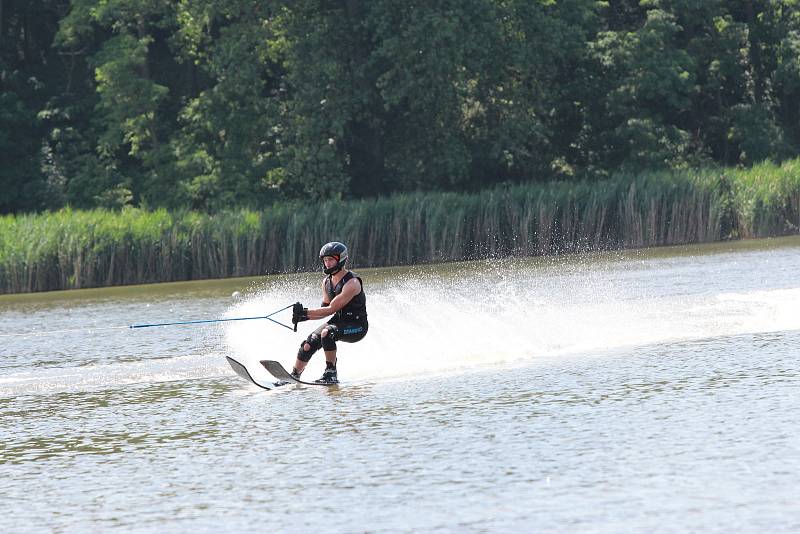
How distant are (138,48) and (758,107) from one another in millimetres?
19879

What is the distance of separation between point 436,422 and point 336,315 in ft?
9.55

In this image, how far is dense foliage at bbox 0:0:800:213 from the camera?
139ft

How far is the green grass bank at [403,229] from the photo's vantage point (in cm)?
3075

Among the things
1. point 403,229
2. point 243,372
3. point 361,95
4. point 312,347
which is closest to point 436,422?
point 312,347

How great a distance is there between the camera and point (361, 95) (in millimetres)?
42312

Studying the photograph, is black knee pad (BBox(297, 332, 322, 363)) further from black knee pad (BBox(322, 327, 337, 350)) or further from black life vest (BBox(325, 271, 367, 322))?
black life vest (BBox(325, 271, 367, 322))

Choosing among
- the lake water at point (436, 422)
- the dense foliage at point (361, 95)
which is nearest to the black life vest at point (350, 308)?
the lake water at point (436, 422)

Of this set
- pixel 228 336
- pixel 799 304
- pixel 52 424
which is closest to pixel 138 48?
pixel 228 336

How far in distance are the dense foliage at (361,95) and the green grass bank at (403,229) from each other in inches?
311

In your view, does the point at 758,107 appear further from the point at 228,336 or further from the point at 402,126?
the point at 228,336

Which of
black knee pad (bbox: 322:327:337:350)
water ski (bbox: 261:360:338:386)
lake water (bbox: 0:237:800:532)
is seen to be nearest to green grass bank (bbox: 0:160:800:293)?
lake water (bbox: 0:237:800:532)

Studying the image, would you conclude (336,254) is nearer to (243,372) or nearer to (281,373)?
(281,373)

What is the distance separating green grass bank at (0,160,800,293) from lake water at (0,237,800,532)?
31.6ft

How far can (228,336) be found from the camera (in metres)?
18.8
